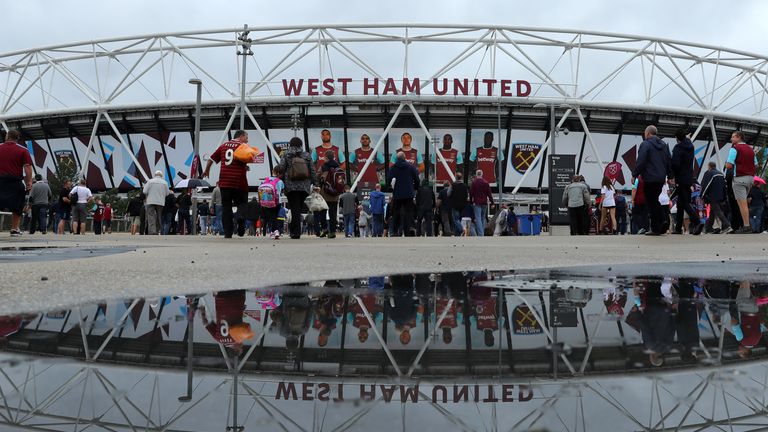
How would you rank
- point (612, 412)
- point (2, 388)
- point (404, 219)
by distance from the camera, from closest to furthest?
point (612, 412)
point (2, 388)
point (404, 219)

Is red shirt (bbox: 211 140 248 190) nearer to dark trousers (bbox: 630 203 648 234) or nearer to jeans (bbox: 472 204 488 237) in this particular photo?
jeans (bbox: 472 204 488 237)

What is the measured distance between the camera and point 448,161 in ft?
118

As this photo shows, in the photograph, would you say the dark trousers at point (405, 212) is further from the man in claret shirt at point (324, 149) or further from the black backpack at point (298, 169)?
the man in claret shirt at point (324, 149)

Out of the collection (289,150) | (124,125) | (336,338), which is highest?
(124,125)

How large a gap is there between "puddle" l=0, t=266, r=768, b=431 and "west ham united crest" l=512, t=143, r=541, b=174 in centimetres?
3480

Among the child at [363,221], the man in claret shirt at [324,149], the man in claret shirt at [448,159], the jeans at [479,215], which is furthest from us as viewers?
the man in claret shirt at [448,159]

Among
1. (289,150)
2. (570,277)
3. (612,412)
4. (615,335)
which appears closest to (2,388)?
(612,412)

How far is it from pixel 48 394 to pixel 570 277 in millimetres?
2986

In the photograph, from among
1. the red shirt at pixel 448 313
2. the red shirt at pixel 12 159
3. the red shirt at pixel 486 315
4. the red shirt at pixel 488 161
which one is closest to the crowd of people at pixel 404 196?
the red shirt at pixel 12 159

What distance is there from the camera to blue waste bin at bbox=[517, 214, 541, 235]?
29.1 metres

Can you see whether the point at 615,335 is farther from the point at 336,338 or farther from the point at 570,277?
the point at 570,277

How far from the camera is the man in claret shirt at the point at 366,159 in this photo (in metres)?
35.8

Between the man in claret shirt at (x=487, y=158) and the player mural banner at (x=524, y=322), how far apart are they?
34.5 meters

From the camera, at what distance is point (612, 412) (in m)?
0.99
